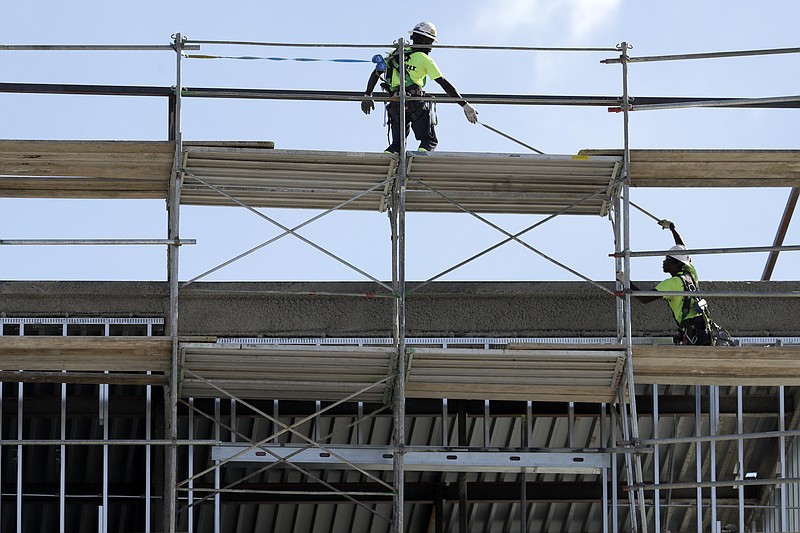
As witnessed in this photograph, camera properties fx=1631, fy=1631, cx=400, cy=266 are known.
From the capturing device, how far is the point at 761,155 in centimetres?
1559

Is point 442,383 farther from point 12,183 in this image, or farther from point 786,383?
point 12,183

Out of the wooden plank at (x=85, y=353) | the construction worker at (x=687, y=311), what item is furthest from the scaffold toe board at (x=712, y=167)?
the wooden plank at (x=85, y=353)

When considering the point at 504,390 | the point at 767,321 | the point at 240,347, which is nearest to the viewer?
the point at 240,347

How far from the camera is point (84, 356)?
49.0 feet

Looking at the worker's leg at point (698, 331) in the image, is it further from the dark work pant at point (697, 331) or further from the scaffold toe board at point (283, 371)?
the scaffold toe board at point (283, 371)

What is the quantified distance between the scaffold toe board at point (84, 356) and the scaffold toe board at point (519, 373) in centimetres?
242

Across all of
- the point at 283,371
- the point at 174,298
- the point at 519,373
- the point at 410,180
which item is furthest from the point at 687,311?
the point at 174,298

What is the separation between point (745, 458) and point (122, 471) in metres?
6.58

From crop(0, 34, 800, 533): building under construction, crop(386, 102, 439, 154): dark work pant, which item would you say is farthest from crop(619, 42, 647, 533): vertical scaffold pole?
crop(386, 102, 439, 154): dark work pant

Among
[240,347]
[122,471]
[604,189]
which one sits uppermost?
[604,189]

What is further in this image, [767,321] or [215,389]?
[767,321]

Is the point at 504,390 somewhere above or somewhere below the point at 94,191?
below

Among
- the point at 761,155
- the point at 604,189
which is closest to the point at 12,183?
the point at 604,189

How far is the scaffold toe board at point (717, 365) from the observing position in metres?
15.1
